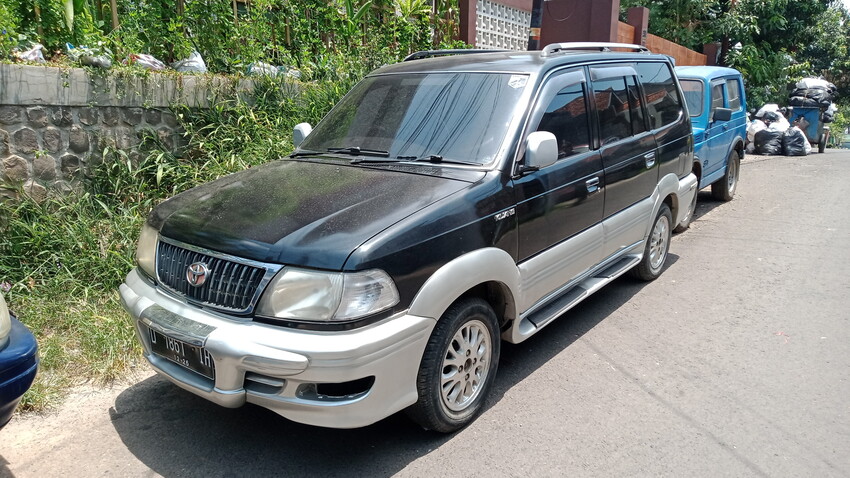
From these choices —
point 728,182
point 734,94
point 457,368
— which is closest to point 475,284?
point 457,368

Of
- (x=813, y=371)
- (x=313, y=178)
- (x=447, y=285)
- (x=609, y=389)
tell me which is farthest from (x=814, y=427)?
(x=313, y=178)

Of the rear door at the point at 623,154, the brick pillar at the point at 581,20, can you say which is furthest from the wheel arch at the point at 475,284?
the brick pillar at the point at 581,20

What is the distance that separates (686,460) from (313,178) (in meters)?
2.51

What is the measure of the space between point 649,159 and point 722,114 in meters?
3.20

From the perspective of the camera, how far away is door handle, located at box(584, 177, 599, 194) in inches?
170

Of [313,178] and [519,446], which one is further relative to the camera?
[313,178]

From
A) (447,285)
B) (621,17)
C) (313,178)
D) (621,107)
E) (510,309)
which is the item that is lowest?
(510,309)

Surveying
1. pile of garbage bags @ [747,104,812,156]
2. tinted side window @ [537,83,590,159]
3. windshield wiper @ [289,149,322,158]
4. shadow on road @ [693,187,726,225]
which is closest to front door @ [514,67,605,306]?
tinted side window @ [537,83,590,159]

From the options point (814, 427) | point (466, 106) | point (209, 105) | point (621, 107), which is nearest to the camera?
point (814, 427)

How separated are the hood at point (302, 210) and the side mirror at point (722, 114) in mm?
5398

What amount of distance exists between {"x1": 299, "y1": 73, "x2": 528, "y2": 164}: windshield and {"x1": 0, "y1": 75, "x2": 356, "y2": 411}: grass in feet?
6.12

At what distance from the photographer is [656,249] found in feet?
19.2

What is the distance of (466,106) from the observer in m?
4.01

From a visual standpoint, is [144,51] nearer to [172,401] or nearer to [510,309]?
[172,401]
